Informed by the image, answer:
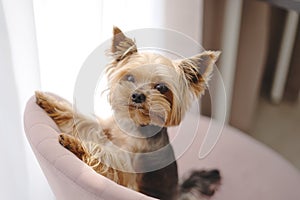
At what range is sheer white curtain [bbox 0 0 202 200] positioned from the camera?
0.99 m

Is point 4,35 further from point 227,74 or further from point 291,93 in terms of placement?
point 291,93

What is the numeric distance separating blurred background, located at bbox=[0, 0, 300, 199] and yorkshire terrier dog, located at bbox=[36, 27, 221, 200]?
0.11 metres

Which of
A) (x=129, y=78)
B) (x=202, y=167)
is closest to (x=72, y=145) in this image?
(x=129, y=78)

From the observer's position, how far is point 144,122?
0.69m

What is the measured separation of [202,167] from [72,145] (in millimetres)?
351

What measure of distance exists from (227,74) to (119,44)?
3.65ft

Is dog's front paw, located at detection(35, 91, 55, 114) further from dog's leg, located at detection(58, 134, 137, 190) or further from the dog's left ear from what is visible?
the dog's left ear

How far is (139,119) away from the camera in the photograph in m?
0.69

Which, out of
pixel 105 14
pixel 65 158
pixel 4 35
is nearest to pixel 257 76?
pixel 105 14

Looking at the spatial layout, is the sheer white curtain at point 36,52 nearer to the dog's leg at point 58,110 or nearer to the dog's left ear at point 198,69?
the dog's leg at point 58,110

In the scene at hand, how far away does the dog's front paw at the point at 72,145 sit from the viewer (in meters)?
0.72

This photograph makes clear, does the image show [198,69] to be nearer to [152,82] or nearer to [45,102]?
[152,82]

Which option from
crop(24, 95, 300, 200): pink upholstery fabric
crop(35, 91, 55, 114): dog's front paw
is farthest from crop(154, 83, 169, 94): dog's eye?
crop(35, 91, 55, 114): dog's front paw

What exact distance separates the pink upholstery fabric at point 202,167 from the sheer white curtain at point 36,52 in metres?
0.22
